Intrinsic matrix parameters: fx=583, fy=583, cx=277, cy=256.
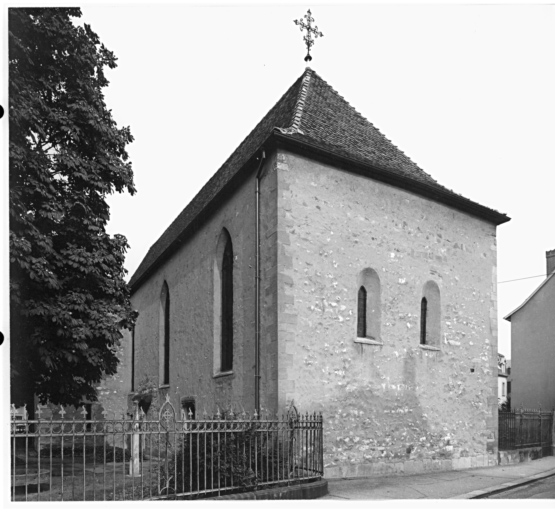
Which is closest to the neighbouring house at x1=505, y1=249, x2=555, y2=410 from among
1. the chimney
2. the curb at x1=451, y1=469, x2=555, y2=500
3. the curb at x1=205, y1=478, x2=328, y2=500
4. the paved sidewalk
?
the chimney

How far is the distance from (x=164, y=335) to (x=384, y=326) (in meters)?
11.2

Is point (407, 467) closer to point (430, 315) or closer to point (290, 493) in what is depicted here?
point (430, 315)

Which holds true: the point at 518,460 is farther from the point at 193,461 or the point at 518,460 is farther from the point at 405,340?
the point at 193,461

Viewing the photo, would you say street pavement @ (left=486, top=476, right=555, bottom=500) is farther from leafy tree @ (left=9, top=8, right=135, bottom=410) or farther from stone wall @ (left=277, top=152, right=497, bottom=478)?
leafy tree @ (left=9, top=8, right=135, bottom=410)

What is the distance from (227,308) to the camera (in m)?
15.9

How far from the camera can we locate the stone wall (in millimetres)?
12422

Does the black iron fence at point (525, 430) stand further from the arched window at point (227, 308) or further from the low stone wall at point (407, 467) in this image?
the arched window at point (227, 308)

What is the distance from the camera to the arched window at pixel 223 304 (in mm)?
15477

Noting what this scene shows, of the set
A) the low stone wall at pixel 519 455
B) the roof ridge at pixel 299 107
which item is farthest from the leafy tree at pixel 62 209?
the low stone wall at pixel 519 455

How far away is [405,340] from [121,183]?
7.67m

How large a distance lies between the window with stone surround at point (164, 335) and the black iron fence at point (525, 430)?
1164 cm

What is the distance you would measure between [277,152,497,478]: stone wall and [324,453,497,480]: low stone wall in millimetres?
30

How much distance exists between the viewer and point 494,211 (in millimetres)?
16656

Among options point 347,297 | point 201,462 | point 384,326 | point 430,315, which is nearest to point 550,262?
point 430,315
